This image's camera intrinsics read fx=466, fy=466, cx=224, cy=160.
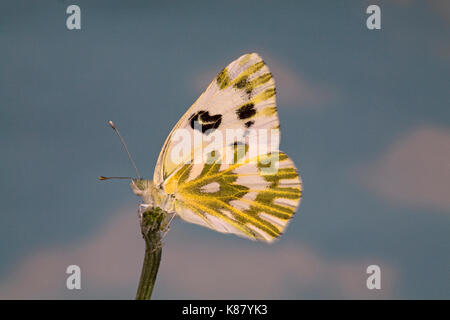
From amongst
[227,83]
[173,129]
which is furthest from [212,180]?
[227,83]

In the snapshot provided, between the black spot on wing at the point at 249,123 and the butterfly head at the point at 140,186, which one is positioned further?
the black spot on wing at the point at 249,123

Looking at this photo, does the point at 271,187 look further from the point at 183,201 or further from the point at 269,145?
the point at 183,201

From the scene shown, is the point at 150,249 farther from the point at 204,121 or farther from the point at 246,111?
the point at 246,111

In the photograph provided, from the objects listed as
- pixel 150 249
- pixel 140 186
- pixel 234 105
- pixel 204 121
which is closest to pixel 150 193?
pixel 140 186

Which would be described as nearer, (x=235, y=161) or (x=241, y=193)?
(x=241, y=193)

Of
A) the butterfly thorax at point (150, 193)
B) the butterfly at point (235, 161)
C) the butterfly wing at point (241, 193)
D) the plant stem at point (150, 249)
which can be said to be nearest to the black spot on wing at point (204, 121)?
the butterfly at point (235, 161)

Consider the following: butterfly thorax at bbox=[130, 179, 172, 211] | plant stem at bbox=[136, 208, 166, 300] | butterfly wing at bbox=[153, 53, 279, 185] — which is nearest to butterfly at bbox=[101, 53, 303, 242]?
butterfly wing at bbox=[153, 53, 279, 185]

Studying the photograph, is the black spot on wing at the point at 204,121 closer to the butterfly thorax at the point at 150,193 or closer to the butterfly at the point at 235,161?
the butterfly at the point at 235,161
